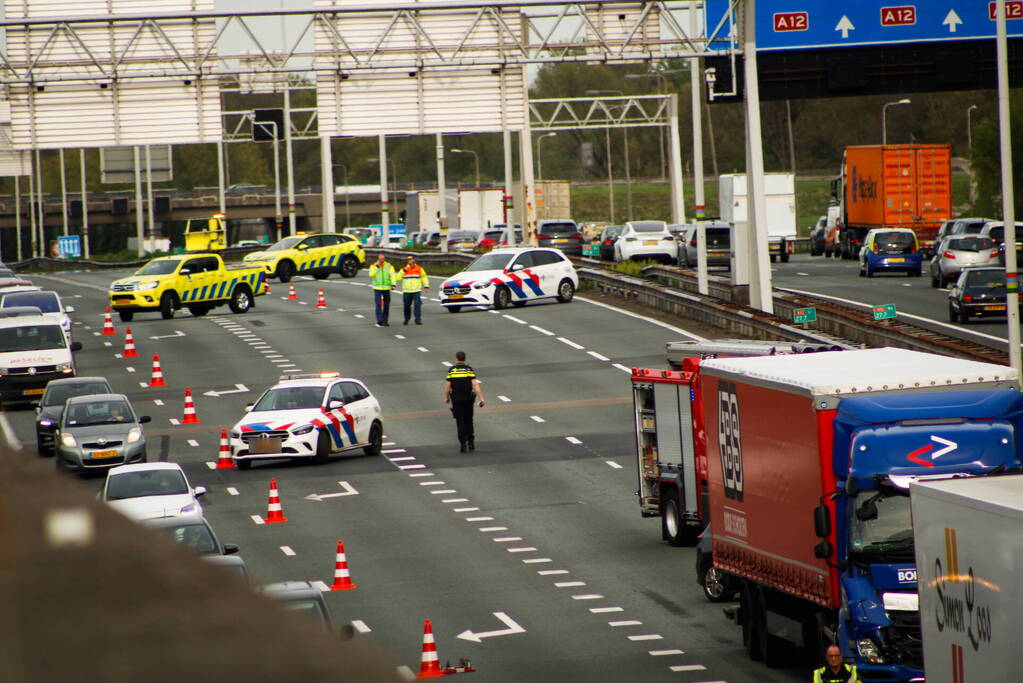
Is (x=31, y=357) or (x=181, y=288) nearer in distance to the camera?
(x=31, y=357)

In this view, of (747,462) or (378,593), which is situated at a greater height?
(747,462)

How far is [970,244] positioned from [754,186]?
12.5 m

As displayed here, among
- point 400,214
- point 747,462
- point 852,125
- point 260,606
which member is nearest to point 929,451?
point 747,462

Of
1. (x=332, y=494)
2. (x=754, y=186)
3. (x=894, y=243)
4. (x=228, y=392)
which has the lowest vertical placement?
(x=332, y=494)

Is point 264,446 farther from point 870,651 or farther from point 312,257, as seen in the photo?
point 312,257

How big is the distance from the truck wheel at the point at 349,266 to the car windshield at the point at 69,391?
28833mm

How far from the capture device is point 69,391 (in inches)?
1201

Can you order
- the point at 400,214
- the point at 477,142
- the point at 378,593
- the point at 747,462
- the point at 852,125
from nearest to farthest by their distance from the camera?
the point at 747,462 → the point at 378,593 → the point at 852,125 → the point at 400,214 → the point at 477,142

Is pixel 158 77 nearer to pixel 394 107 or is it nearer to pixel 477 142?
pixel 394 107

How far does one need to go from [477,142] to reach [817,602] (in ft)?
537

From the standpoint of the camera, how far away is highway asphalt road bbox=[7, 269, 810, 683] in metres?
15.3

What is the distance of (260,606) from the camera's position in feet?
6.64

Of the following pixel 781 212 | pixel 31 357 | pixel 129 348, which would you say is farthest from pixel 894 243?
pixel 31 357

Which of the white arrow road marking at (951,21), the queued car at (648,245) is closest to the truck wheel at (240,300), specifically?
the queued car at (648,245)
